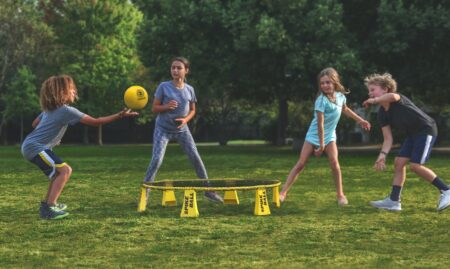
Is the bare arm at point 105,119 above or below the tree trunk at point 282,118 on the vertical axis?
above

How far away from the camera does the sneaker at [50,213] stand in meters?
7.89

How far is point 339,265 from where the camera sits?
5262 mm

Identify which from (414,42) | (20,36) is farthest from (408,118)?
(20,36)

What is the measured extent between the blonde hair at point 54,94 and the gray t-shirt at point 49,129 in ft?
0.22

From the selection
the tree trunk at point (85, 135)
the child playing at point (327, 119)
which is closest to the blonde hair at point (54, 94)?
the child playing at point (327, 119)

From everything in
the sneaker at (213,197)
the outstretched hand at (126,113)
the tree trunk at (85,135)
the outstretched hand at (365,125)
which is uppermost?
the outstretched hand at (126,113)

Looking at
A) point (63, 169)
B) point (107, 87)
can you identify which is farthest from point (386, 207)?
point (107, 87)

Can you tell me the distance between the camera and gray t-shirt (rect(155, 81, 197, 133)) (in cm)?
910

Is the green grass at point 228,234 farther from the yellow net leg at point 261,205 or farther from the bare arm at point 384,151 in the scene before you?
the bare arm at point 384,151

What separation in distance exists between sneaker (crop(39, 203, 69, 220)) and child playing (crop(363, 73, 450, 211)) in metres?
3.92

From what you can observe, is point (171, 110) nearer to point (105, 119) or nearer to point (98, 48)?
point (105, 119)

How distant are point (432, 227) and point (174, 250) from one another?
A: 293 cm

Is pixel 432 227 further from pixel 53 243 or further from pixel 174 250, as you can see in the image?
pixel 53 243

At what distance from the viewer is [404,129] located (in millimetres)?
8625
